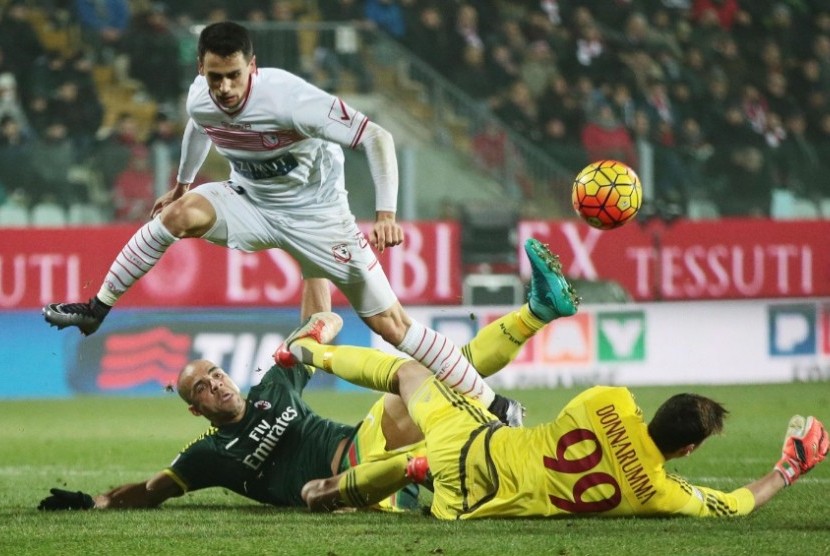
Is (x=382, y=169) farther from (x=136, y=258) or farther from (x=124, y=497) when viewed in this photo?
(x=124, y=497)

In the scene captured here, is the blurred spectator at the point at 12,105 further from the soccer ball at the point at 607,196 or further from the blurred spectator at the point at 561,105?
the soccer ball at the point at 607,196

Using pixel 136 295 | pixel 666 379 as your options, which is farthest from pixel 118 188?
pixel 666 379

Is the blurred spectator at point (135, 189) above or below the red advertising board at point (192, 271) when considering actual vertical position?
above

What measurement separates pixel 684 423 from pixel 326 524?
1.50 metres

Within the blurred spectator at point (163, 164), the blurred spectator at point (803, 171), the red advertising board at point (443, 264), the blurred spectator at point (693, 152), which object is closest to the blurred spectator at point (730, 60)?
the blurred spectator at point (693, 152)

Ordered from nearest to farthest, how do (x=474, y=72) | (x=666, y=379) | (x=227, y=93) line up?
(x=227, y=93), (x=666, y=379), (x=474, y=72)

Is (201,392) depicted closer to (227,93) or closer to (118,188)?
(227,93)

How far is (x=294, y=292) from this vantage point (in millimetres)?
13742

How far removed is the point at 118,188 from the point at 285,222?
24.0 ft

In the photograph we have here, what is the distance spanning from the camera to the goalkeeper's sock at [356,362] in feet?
20.0

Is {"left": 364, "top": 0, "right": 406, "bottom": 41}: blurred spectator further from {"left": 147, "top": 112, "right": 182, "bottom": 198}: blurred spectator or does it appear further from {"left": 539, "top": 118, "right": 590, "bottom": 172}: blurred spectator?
{"left": 147, "top": 112, "right": 182, "bottom": 198}: blurred spectator

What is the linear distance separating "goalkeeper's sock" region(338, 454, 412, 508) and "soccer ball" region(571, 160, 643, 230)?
2179mm

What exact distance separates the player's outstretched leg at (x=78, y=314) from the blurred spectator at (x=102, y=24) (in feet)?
30.1

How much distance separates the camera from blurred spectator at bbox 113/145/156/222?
1332 centimetres
